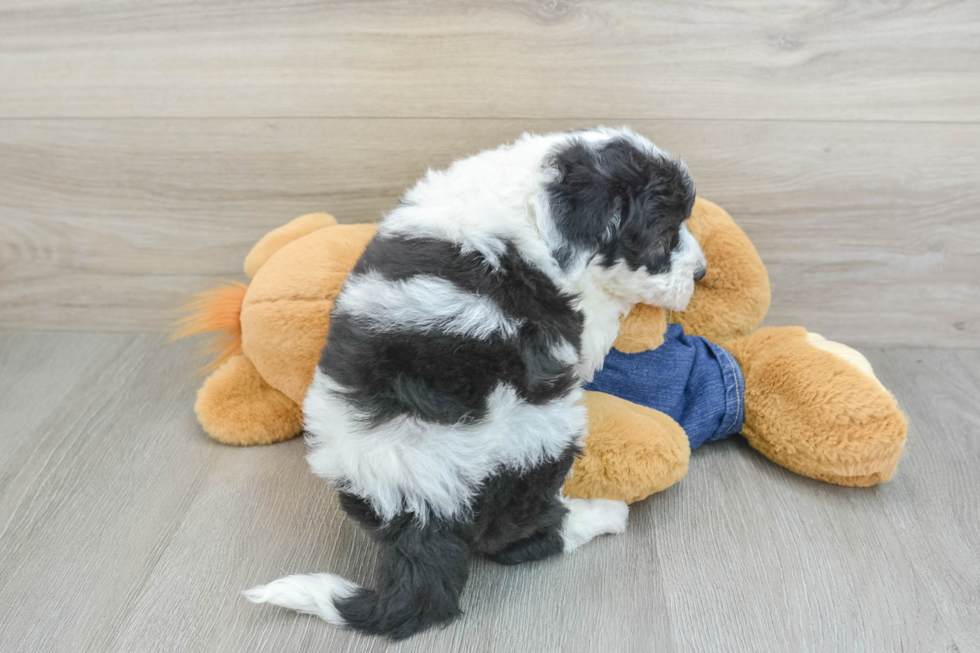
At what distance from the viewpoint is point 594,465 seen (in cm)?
116

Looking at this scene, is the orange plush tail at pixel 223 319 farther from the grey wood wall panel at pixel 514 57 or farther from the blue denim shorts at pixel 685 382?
the blue denim shorts at pixel 685 382

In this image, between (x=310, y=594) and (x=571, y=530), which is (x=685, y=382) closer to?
(x=571, y=530)

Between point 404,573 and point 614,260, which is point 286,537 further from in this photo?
point 614,260

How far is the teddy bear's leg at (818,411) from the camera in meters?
1.21

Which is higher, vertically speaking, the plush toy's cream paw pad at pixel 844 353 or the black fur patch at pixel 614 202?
the black fur patch at pixel 614 202

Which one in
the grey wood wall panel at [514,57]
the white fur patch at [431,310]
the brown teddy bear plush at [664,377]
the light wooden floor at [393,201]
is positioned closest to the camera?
the white fur patch at [431,310]

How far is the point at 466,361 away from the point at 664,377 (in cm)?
52

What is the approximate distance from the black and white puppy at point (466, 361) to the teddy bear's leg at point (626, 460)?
0.40 ft

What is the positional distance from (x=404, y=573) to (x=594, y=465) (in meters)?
0.37

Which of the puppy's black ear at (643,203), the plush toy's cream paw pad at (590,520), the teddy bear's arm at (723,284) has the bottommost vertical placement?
the plush toy's cream paw pad at (590,520)

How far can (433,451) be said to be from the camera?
94cm

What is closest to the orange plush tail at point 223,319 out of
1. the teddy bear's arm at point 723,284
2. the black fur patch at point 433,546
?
the black fur patch at point 433,546

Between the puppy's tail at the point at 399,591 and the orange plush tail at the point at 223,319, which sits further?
the orange plush tail at the point at 223,319

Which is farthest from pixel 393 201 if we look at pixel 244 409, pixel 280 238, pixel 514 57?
pixel 244 409
